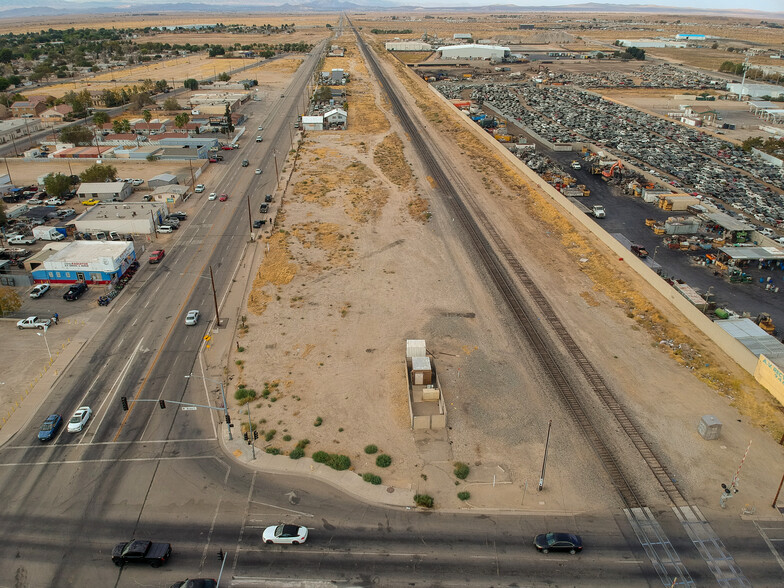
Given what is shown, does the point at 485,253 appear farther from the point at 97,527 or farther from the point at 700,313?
the point at 97,527

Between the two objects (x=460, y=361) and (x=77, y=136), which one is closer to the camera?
(x=460, y=361)

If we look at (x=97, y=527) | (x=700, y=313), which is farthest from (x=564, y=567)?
(x=700, y=313)

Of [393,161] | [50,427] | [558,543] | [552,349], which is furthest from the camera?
[393,161]

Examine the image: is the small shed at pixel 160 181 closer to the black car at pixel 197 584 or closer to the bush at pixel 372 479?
the bush at pixel 372 479

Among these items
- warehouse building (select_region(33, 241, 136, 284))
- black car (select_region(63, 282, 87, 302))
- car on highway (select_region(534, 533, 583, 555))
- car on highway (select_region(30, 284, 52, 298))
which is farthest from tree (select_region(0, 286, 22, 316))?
car on highway (select_region(534, 533, 583, 555))

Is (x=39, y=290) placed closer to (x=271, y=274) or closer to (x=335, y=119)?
(x=271, y=274)

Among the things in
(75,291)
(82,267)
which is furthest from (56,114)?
(75,291)

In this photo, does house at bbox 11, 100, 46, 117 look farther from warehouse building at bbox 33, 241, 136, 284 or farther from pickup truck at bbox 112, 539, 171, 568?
pickup truck at bbox 112, 539, 171, 568
